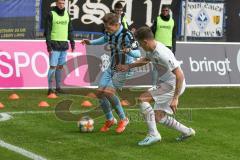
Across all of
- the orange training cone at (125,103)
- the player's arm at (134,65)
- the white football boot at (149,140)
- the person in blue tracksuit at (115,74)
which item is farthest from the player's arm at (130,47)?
the orange training cone at (125,103)

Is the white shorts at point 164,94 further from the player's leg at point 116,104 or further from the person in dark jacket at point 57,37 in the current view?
the person in dark jacket at point 57,37

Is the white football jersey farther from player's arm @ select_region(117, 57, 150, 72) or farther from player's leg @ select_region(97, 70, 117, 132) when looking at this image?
player's leg @ select_region(97, 70, 117, 132)

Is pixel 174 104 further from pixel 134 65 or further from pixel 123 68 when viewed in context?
pixel 123 68

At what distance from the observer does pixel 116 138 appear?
1173 centimetres

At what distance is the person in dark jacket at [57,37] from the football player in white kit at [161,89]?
18.7ft

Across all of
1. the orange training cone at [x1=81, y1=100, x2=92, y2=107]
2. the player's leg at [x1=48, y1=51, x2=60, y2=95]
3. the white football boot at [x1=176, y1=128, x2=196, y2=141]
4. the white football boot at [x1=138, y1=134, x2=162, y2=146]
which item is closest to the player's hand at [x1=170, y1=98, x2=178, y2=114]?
the white football boot at [x1=138, y1=134, x2=162, y2=146]

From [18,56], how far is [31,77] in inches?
23.4

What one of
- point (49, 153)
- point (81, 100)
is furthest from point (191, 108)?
point (49, 153)

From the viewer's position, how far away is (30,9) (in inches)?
854

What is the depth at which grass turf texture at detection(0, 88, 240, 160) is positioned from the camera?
10.4 meters

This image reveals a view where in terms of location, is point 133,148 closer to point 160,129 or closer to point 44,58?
point 160,129

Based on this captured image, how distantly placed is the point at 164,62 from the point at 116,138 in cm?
171

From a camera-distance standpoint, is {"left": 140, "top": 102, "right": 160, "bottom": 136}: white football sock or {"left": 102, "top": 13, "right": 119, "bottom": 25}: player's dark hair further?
{"left": 102, "top": 13, "right": 119, "bottom": 25}: player's dark hair

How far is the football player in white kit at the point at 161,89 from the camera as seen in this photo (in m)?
10.6
